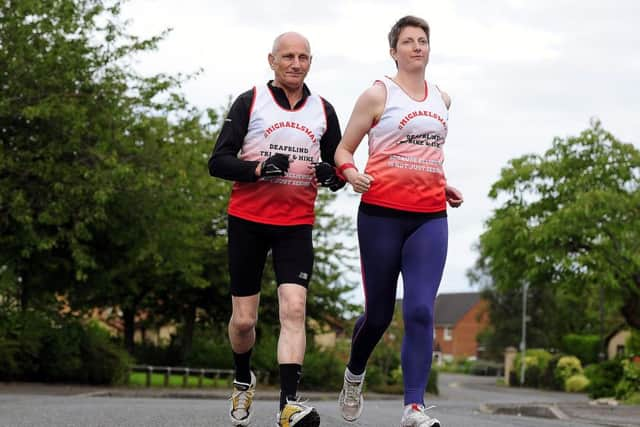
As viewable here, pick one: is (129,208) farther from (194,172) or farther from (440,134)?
(440,134)

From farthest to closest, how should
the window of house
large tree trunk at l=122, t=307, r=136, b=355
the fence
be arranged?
the window of house < large tree trunk at l=122, t=307, r=136, b=355 < the fence

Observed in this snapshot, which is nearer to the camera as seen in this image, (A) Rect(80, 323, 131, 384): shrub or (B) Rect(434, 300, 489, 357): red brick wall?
(A) Rect(80, 323, 131, 384): shrub

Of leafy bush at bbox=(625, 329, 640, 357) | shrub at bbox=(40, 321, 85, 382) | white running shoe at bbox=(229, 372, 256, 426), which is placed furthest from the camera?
leafy bush at bbox=(625, 329, 640, 357)

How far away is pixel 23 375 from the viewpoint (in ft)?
73.8

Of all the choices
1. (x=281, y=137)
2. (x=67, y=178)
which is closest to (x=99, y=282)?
(x=67, y=178)

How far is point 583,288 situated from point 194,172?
15.3m

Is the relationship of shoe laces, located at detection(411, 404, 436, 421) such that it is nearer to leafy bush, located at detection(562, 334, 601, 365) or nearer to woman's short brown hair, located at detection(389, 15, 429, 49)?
woman's short brown hair, located at detection(389, 15, 429, 49)

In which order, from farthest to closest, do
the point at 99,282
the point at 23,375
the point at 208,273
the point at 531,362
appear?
1. the point at 531,362
2. the point at 208,273
3. the point at 99,282
4. the point at 23,375

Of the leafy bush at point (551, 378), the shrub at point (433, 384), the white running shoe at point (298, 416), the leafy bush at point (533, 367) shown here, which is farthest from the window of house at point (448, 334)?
the white running shoe at point (298, 416)

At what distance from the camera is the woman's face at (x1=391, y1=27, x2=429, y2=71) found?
607cm

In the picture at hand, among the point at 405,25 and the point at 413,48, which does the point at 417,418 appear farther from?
the point at 405,25

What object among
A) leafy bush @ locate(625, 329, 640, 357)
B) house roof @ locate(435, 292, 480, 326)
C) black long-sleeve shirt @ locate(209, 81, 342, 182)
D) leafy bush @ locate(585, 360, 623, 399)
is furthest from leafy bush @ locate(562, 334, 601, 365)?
black long-sleeve shirt @ locate(209, 81, 342, 182)

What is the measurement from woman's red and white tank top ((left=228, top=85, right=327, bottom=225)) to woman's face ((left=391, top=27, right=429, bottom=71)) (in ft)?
2.07

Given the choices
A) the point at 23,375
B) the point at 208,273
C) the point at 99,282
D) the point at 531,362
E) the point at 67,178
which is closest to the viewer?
the point at 67,178
